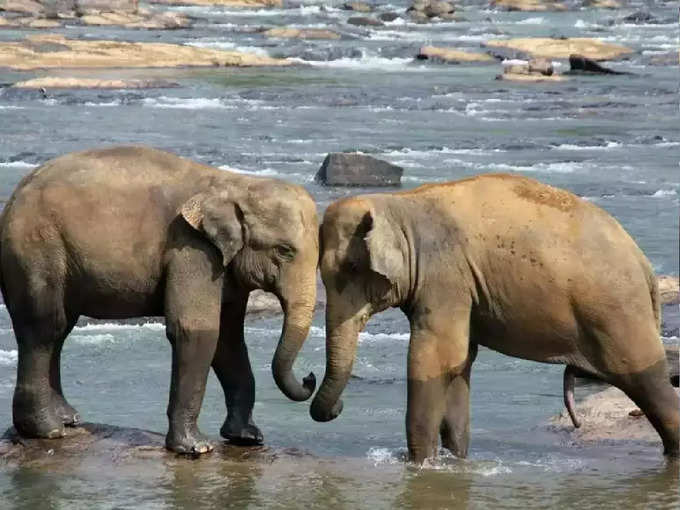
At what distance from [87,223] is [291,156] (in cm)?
2147

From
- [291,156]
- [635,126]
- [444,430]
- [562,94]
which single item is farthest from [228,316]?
[562,94]

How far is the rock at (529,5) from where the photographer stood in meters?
78.8

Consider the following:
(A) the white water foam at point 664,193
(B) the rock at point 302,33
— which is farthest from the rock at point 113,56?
(A) the white water foam at point 664,193

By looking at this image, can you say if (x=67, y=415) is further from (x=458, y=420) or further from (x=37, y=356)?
(x=458, y=420)

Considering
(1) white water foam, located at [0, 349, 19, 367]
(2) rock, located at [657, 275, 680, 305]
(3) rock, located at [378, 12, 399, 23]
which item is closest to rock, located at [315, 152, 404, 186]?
(2) rock, located at [657, 275, 680, 305]

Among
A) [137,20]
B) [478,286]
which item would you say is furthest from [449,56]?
[478,286]

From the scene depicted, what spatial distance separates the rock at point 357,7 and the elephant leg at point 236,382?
66.2 m

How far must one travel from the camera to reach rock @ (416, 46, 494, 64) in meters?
53.9

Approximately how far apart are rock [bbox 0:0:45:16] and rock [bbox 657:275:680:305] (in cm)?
5072

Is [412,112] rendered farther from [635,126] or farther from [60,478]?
[60,478]

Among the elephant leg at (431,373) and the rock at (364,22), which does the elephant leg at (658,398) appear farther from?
the rock at (364,22)

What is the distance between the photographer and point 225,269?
436 inches

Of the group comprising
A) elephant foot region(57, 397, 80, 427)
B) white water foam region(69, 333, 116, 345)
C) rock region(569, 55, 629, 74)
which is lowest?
rock region(569, 55, 629, 74)

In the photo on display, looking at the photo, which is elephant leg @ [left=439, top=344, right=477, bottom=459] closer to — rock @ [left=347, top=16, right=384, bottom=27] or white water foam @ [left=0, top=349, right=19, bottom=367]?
white water foam @ [left=0, top=349, right=19, bottom=367]
